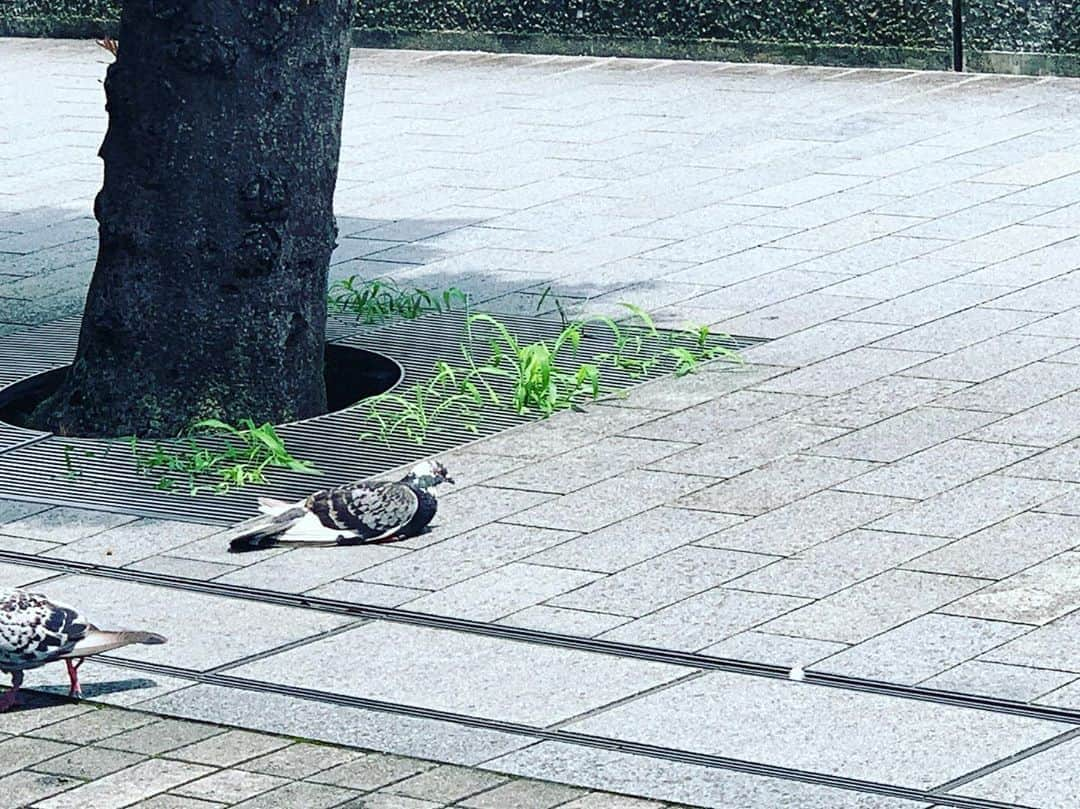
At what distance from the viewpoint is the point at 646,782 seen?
5402mm

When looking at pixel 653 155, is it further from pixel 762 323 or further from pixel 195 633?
pixel 195 633

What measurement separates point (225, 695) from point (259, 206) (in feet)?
9.99

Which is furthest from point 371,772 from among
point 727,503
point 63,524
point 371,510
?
point 63,524

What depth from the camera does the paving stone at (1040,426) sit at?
26.6 feet

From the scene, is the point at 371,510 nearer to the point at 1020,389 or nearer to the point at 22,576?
the point at 22,576

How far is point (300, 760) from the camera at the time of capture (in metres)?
5.64

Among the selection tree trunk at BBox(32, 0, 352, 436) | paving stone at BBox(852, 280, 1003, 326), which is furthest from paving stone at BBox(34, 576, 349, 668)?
paving stone at BBox(852, 280, 1003, 326)

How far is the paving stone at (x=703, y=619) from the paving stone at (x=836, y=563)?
89 mm

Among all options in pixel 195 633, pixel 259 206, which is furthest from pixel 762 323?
pixel 195 633

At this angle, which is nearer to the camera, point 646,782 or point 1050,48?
point 646,782

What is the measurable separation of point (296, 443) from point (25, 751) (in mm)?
2904

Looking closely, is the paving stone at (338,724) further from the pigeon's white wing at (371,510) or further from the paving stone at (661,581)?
the pigeon's white wing at (371,510)

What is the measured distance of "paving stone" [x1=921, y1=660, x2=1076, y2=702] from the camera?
587cm

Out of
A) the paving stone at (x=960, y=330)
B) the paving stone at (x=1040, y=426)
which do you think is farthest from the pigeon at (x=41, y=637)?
the paving stone at (x=960, y=330)
